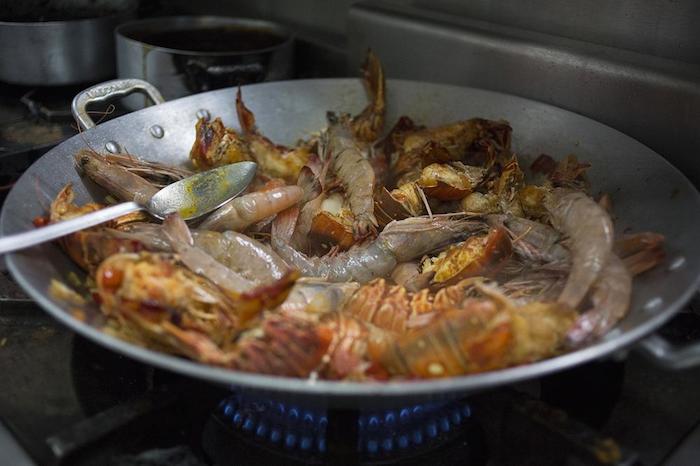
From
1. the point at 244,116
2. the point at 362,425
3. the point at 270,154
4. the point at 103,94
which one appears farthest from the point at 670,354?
the point at 103,94

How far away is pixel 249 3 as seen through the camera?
11.9 feet

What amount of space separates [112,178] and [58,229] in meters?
0.50

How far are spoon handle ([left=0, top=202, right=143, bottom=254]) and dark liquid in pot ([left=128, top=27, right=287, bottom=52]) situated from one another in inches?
55.8

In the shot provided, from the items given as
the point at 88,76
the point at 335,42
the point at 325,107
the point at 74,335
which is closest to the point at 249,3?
the point at 335,42

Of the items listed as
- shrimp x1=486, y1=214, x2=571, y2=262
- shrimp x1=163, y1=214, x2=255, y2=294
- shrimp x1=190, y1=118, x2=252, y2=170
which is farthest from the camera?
shrimp x1=190, y1=118, x2=252, y2=170

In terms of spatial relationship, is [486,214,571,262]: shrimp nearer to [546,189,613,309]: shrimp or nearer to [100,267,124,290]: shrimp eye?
[546,189,613,309]: shrimp

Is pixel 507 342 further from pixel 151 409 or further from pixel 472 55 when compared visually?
pixel 472 55

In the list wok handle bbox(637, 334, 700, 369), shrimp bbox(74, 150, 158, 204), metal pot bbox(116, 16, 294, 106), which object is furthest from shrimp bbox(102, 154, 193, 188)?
wok handle bbox(637, 334, 700, 369)

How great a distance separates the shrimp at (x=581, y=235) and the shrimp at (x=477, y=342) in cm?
17

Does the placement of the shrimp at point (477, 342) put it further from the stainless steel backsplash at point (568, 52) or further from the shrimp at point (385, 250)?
the stainless steel backsplash at point (568, 52)

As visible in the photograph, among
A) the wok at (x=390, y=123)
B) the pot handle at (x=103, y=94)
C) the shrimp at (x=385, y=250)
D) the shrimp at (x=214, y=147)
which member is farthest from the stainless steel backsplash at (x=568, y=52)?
the pot handle at (x=103, y=94)

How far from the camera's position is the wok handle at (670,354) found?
126 cm

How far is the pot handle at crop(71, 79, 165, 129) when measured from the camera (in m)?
2.08

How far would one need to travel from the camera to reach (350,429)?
1.47 metres
